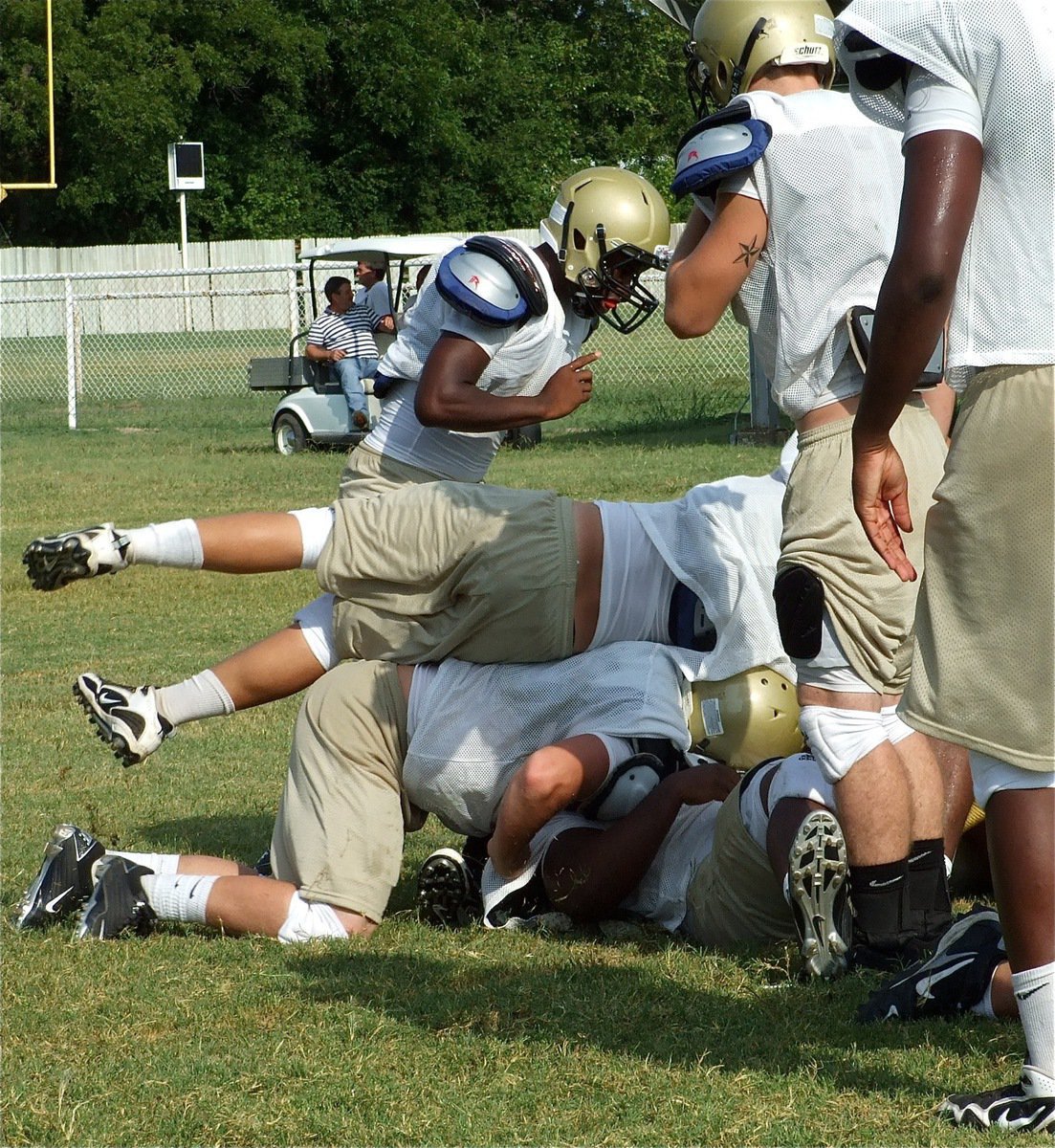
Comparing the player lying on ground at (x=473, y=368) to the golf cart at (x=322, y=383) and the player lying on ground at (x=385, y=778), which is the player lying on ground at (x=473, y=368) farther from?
the golf cart at (x=322, y=383)

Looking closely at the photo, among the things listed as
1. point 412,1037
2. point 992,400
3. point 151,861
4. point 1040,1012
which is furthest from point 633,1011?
point 992,400

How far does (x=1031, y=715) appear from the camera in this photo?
259 cm

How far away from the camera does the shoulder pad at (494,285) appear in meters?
5.18

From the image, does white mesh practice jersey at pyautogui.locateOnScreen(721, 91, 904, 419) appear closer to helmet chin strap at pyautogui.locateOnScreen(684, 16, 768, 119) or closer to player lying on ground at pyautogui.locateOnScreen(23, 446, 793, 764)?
helmet chin strap at pyautogui.locateOnScreen(684, 16, 768, 119)

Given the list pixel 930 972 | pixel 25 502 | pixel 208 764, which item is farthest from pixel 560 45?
pixel 930 972

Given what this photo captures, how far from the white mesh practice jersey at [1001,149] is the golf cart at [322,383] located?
1289 cm

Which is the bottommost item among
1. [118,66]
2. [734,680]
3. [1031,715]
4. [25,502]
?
[25,502]

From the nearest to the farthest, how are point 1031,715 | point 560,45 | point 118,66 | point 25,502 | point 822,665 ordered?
1. point 1031,715
2. point 822,665
3. point 25,502
4. point 118,66
5. point 560,45

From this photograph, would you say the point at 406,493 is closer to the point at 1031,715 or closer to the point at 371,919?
the point at 371,919

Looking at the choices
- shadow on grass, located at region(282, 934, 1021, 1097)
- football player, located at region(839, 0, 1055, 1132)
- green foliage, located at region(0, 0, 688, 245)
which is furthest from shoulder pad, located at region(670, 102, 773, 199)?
green foliage, located at region(0, 0, 688, 245)

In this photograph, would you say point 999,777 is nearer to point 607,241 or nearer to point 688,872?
point 688,872

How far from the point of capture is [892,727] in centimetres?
368

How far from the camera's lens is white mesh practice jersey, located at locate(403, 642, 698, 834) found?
425cm

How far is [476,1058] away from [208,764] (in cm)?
310
